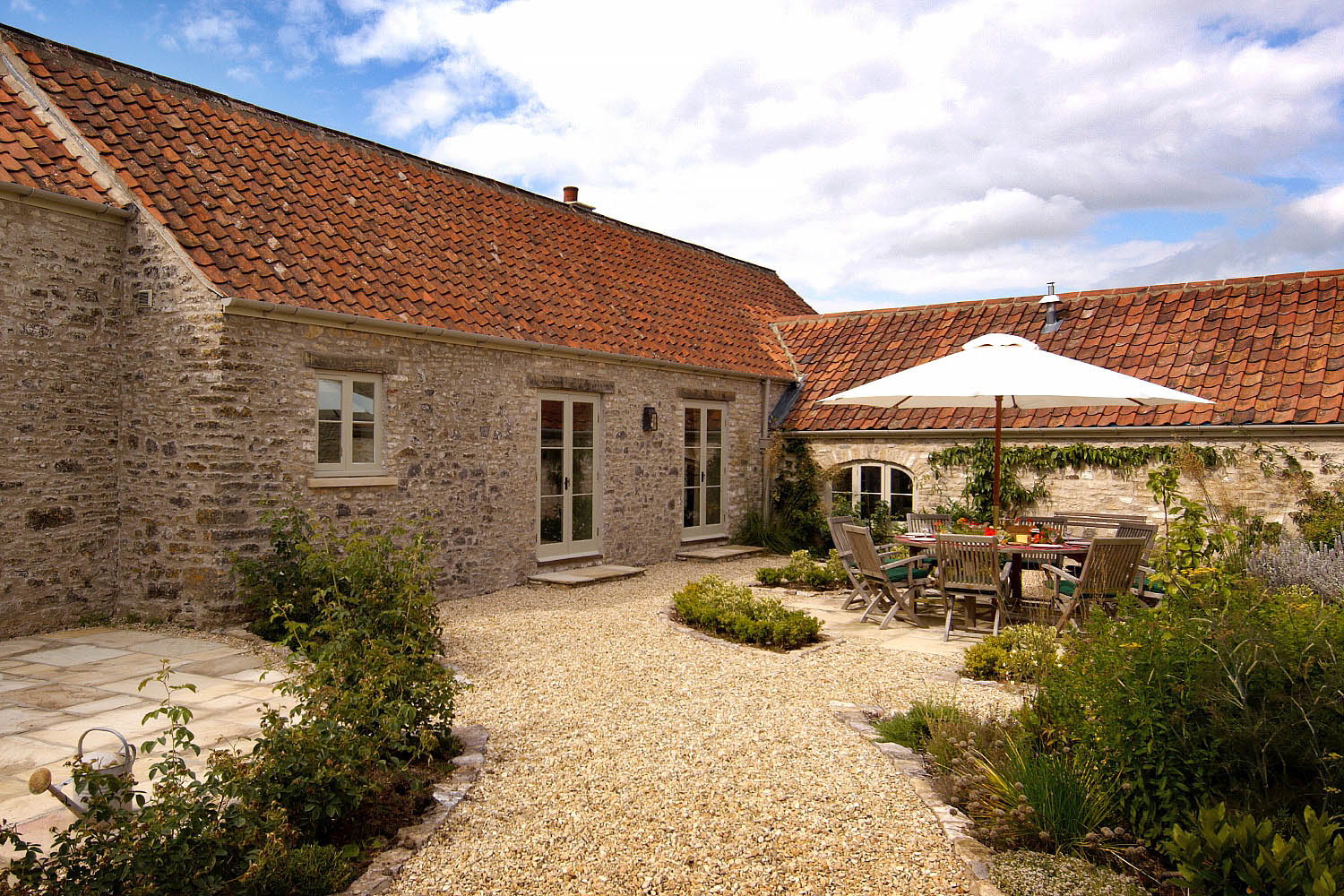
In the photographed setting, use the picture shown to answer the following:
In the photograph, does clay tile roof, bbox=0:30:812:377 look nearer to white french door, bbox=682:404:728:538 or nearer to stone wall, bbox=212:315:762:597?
stone wall, bbox=212:315:762:597

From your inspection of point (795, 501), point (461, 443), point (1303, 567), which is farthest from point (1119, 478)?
point (461, 443)

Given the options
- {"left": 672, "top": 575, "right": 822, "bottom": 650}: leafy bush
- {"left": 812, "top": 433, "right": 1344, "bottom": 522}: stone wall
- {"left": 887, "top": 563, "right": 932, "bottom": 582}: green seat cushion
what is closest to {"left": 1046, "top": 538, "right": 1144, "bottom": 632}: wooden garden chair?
{"left": 887, "top": 563, "right": 932, "bottom": 582}: green seat cushion

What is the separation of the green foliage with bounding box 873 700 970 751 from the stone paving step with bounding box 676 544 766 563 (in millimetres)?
7786

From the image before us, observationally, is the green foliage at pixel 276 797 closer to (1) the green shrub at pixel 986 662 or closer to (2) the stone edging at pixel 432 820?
(2) the stone edging at pixel 432 820

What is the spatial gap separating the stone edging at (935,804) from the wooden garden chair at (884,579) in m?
2.78

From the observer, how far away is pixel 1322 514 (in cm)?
1055

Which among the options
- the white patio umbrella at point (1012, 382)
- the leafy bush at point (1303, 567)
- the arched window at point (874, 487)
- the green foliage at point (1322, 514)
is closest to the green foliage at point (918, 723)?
the white patio umbrella at point (1012, 382)

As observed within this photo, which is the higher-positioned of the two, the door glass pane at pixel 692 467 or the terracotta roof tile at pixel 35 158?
the terracotta roof tile at pixel 35 158

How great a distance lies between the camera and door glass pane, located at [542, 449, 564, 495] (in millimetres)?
11125

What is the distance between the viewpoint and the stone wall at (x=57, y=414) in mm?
7426

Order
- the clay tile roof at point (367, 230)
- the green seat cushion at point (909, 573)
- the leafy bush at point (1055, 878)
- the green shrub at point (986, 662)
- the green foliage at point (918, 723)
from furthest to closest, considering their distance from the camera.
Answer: the green seat cushion at point (909, 573)
the clay tile roof at point (367, 230)
the green shrub at point (986, 662)
the green foliage at point (918, 723)
the leafy bush at point (1055, 878)

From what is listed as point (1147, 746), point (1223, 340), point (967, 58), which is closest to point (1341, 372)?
point (1223, 340)

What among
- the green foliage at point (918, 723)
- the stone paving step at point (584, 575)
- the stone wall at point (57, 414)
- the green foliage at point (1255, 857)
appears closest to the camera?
the green foliage at point (1255, 857)

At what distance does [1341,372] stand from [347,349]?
40.7 feet
